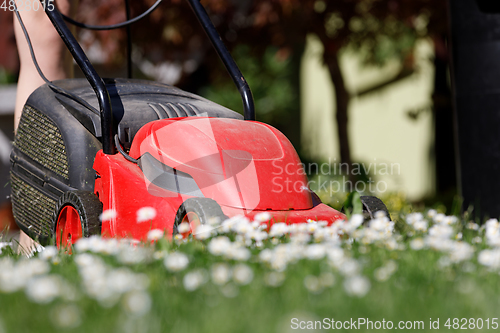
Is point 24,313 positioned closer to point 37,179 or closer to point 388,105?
point 37,179

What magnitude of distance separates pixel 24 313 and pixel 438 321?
0.85m

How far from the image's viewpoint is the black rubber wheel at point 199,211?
1.68 meters

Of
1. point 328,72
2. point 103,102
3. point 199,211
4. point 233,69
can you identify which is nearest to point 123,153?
point 103,102

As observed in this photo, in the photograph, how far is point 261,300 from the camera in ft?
3.80

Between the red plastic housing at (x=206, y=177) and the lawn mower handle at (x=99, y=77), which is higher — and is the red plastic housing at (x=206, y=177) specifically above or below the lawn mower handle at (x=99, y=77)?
below

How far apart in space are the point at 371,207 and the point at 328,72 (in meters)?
4.08

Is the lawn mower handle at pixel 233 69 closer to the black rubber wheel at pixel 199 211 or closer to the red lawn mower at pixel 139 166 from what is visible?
the red lawn mower at pixel 139 166

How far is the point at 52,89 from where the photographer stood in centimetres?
237

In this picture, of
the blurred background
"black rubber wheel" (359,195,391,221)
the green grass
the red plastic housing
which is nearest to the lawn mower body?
the red plastic housing

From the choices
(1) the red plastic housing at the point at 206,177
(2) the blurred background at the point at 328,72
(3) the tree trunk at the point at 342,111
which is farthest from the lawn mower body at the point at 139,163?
(3) the tree trunk at the point at 342,111

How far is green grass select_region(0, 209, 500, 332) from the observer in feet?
3.33

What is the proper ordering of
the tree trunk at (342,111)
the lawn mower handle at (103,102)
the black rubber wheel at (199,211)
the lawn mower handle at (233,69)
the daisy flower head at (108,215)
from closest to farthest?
the black rubber wheel at (199,211), the daisy flower head at (108,215), the lawn mower handle at (103,102), the lawn mower handle at (233,69), the tree trunk at (342,111)

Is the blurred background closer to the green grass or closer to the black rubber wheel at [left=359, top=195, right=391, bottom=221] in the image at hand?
the black rubber wheel at [left=359, top=195, right=391, bottom=221]

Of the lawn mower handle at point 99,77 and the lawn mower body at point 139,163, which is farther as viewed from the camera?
the lawn mower handle at point 99,77
